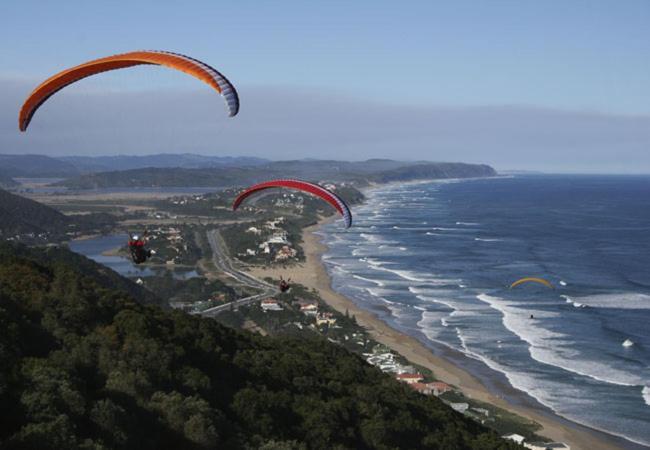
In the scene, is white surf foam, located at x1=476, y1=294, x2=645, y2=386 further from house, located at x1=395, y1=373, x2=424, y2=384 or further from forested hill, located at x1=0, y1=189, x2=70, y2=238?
forested hill, located at x1=0, y1=189, x2=70, y2=238

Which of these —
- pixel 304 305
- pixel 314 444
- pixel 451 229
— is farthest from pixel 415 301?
pixel 451 229

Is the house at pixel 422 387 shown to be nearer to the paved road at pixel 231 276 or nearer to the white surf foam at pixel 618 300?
the paved road at pixel 231 276

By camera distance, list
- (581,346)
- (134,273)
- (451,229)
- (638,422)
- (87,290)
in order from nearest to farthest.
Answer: (87,290) < (638,422) < (581,346) < (134,273) < (451,229)

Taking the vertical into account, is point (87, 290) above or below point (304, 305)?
above

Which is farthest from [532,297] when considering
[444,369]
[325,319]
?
[444,369]

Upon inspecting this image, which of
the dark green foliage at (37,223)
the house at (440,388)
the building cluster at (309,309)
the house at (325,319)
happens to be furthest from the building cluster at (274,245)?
the house at (440,388)

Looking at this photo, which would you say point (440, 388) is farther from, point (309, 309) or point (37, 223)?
point (37, 223)

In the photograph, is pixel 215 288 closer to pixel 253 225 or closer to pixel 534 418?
pixel 534 418
